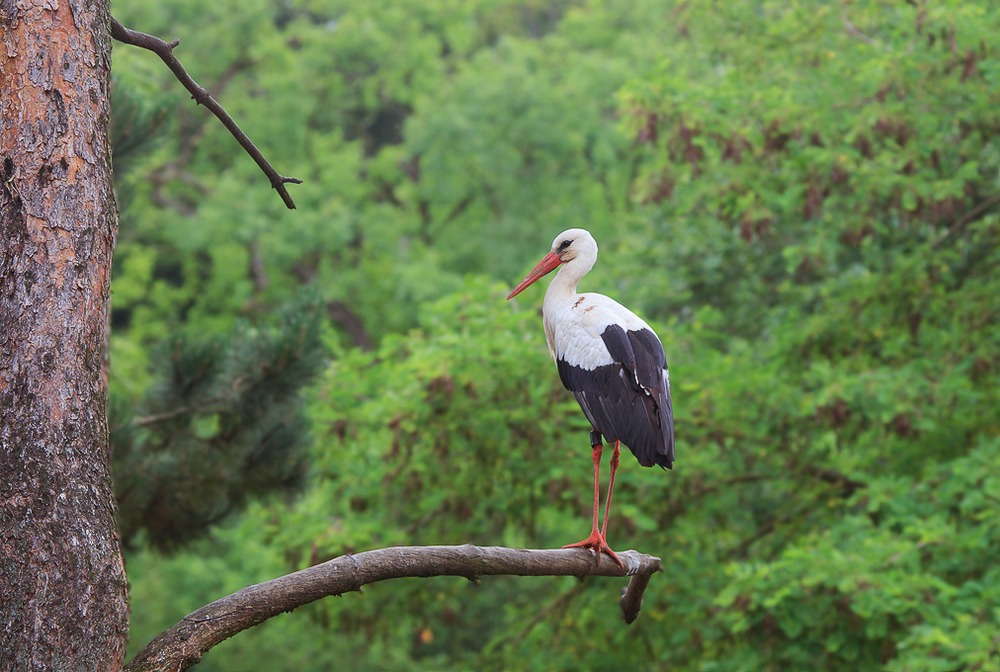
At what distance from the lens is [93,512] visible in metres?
2.82

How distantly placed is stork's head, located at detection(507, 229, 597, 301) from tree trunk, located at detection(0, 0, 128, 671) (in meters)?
1.39

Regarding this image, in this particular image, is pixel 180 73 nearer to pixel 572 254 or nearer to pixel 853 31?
pixel 572 254

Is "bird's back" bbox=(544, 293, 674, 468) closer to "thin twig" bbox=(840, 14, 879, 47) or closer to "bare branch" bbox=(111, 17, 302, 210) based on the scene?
"bare branch" bbox=(111, 17, 302, 210)

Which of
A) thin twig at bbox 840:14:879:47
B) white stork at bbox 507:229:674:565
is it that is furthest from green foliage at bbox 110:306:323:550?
thin twig at bbox 840:14:879:47

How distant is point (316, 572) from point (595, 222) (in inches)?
638

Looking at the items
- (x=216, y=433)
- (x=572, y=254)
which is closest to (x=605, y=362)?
(x=572, y=254)

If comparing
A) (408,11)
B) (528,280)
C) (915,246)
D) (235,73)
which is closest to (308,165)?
(235,73)

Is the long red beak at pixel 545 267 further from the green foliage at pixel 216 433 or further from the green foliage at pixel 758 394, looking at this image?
the green foliage at pixel 758 394

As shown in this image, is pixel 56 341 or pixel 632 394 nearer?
pixel 56 341

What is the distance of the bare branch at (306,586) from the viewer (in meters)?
2.77

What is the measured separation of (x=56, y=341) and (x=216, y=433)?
3.70 m

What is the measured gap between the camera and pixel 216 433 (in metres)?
6.51

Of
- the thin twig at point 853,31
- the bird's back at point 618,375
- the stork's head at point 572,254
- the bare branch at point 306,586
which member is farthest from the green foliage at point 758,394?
the bare branch at point 306,586

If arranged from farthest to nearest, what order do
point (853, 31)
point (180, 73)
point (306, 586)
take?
point (853, 31), point (180, 73), point (306, 586)
